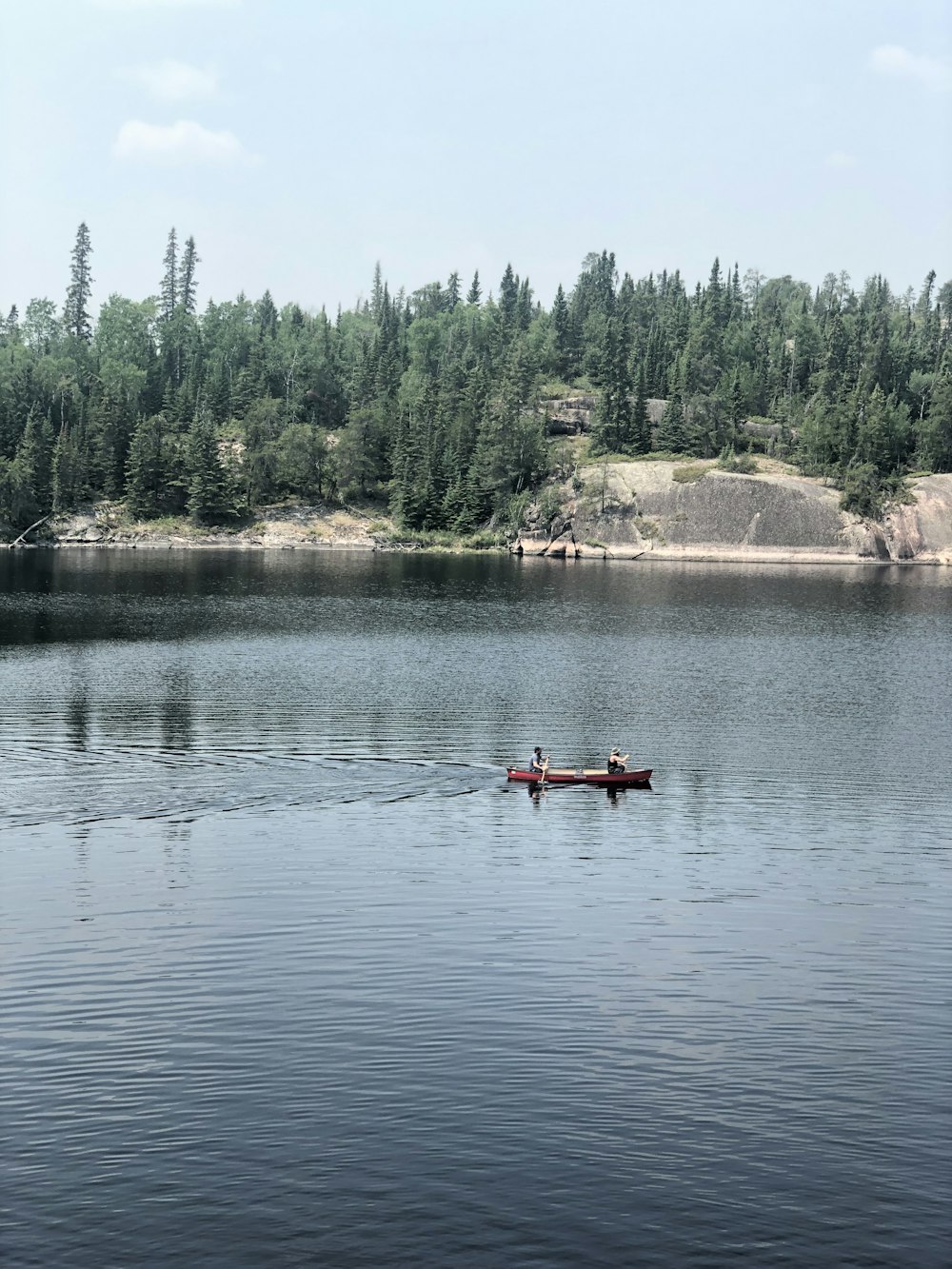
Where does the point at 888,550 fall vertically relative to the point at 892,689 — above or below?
above

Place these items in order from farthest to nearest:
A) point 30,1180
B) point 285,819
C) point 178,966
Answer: point 285,819, point 178,966, point 30,1180

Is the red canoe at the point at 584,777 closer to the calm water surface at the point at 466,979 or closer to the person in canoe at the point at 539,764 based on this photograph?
the person in canoe at the point at 539,764

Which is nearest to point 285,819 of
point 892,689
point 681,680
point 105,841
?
point 105,841

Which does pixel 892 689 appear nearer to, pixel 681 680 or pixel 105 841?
pixel 681 680

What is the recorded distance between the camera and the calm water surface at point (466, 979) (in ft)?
66.9

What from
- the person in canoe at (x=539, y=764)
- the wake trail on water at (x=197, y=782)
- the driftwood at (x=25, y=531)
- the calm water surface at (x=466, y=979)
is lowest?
the calm water surface at (x=466, y=979)

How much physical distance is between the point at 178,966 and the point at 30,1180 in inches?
381

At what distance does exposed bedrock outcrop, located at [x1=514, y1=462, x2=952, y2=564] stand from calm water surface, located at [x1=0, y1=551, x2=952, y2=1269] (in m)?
119

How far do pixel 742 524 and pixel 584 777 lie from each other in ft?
475

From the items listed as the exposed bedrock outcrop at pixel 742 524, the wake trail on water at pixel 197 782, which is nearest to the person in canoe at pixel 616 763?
the wake trail on water at pixel 197 782

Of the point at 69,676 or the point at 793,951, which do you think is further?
the point at 69,676

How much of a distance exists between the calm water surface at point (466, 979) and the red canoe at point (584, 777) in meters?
1.63

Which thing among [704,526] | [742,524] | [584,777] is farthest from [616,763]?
[742,524]

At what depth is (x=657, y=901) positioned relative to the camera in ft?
120
